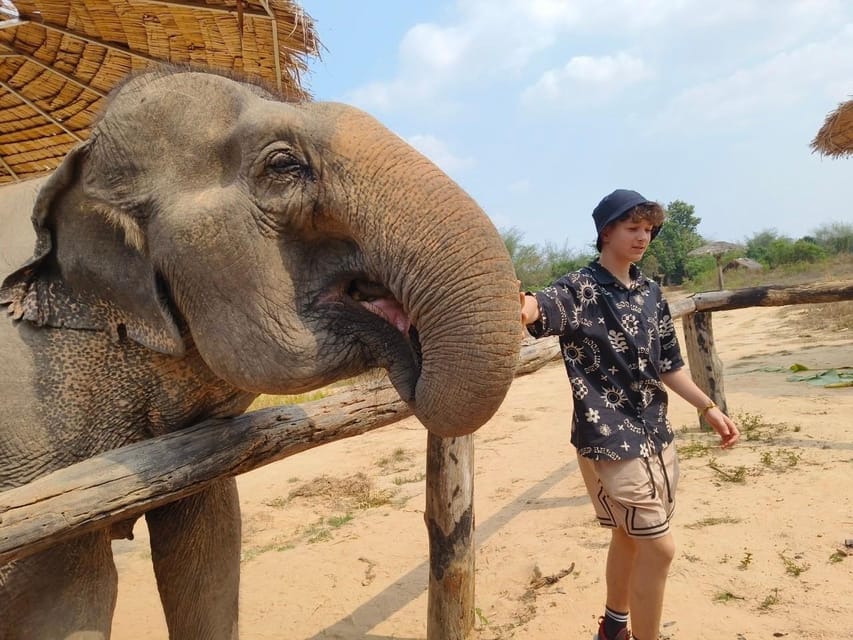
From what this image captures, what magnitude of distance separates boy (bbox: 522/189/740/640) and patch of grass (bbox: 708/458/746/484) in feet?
7.80

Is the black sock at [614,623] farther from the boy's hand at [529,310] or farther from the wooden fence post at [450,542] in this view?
the boy's hand at [529,310]

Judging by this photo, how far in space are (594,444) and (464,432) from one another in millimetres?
1057

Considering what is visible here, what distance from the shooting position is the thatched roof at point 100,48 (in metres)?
3.98

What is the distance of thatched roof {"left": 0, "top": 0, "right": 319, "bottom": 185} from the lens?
3982 mm

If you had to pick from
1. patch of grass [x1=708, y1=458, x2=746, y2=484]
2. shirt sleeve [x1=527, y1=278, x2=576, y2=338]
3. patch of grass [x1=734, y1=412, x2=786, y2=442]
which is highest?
shirt sleeve [x1=527, y1=278, x2=576, y2=338]

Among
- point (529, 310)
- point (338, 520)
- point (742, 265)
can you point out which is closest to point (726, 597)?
point (529, 310)

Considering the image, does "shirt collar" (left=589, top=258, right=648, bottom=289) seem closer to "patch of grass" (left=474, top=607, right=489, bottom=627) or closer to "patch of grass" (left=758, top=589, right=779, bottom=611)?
"patch of grass" (left=758, top=589, right=779, bottom=611)

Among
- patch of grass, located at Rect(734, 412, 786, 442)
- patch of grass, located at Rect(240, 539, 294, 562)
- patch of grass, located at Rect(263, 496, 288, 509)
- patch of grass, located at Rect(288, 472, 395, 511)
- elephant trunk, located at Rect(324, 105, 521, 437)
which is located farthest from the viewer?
patch of grass, located at Rect(263, 496, 288, 509)

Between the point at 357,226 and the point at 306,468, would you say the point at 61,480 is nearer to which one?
the point at 357,226

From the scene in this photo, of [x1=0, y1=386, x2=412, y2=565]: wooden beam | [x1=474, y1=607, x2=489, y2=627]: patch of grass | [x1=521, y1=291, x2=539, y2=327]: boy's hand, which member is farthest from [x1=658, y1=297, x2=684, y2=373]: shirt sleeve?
[x1=474, y1=607, x2=489, y2=627]: patch of grass

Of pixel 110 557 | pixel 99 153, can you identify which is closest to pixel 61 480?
pixel 110 557

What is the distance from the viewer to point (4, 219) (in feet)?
7.02

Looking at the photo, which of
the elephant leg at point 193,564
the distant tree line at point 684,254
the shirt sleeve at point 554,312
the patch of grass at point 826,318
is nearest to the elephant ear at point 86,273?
the elephant leg at point 193,564

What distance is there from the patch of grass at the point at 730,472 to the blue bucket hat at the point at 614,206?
2734mm
